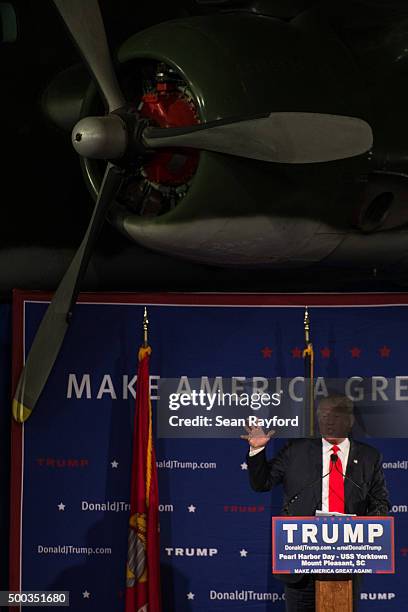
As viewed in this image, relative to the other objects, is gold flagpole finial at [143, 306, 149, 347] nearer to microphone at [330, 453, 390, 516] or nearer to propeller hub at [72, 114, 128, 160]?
microphone at [330, 453, 390, 516]

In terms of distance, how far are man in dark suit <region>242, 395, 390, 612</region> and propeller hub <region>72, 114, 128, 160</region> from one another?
5.43 ft

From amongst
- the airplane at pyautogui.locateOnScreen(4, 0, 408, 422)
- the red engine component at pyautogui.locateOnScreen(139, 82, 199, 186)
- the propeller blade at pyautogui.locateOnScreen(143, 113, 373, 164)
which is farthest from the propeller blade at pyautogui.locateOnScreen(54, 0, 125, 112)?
the propeller blade at pyautogui.locateOnScreen(143, 113, 373, 164)

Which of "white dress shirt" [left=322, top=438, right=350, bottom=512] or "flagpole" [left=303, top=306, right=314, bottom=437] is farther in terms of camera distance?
"flagpole" [left=303, top=306, right=314, bottom=437]

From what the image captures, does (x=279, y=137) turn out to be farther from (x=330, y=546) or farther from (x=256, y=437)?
(x=330, y=546)

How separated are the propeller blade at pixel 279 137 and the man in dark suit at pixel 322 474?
152 centimetres

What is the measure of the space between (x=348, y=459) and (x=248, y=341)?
1.10 m

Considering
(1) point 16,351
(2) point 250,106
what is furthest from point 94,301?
(2) point 250,106

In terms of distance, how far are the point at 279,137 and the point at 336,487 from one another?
190 cm

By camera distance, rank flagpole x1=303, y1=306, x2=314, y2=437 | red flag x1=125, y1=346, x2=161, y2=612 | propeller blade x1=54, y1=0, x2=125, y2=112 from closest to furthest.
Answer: propeller blade x1=54, y1=0, x2=125, y2=112 < red flag x1=125, y1=346, x2=161, y2=612 < flagpole x1=303, y1=306, x2=314, y2=437

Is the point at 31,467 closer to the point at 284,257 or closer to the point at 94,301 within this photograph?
the point at 94,301

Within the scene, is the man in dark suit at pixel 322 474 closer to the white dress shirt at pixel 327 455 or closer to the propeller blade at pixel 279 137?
the white dress shirt at pixel 327 455

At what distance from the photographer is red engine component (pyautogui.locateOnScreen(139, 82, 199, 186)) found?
6027 millimetres

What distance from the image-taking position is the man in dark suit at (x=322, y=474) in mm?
6672

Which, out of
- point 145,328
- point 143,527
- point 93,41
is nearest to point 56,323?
point 145,328
